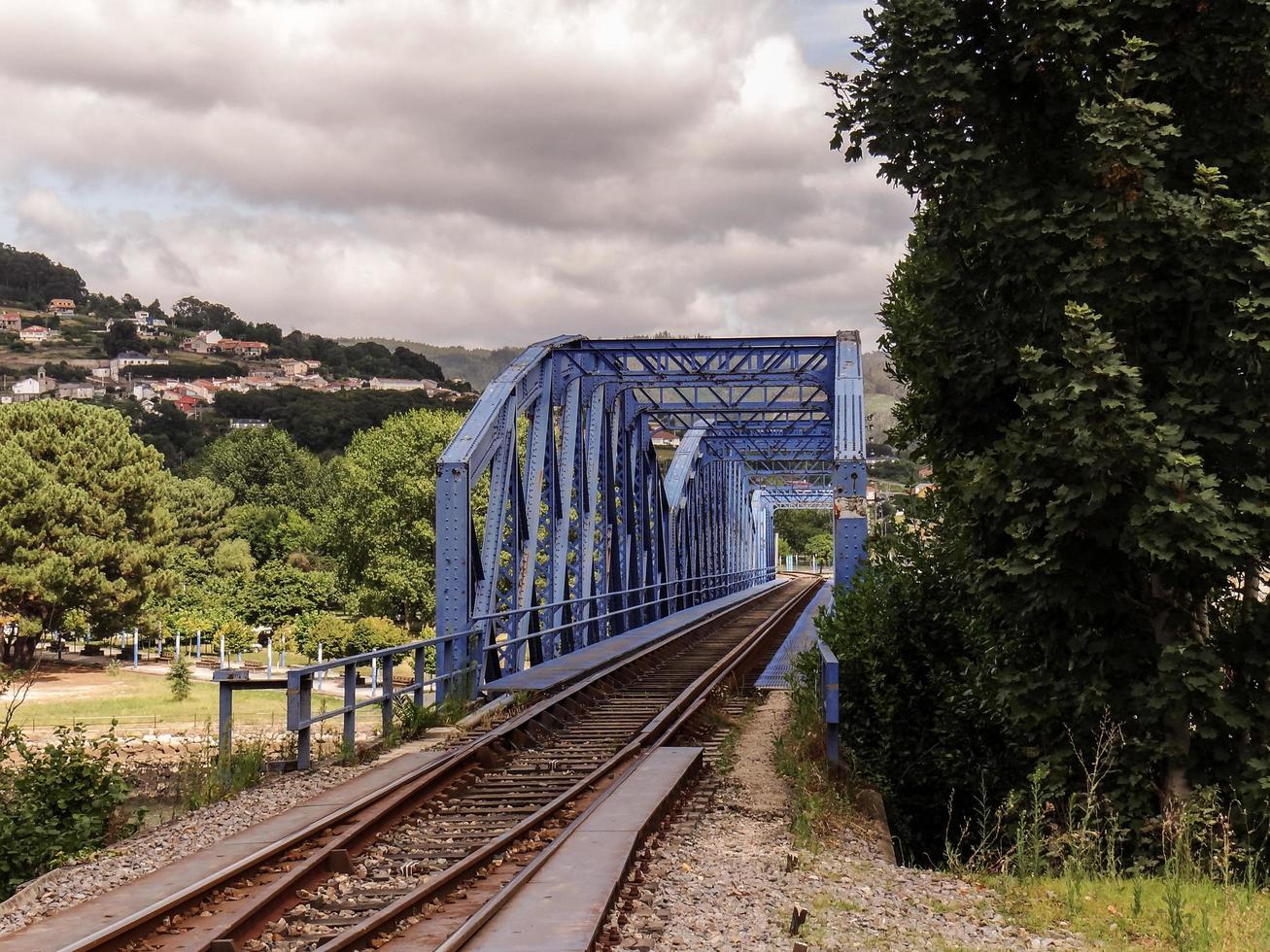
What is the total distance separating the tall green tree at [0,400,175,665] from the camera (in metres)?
43.4

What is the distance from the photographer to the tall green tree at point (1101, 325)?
823 cm

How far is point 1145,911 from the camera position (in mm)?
7078

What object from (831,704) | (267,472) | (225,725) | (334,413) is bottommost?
(225,725)

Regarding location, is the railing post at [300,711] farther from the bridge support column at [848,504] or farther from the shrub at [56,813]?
the bridge support column at [848,504]

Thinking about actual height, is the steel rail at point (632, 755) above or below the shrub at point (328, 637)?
above

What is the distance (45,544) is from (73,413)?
18.7 feet

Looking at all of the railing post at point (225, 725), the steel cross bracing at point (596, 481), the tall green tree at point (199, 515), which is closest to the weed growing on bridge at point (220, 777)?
the railing post at point (225, 725)

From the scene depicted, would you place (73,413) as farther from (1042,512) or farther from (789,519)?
(789,519)

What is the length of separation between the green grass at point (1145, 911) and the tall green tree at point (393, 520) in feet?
150

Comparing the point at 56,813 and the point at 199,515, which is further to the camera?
the point at 199,515

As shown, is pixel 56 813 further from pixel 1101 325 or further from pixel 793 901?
pixel 1101 325

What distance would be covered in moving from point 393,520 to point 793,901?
4830 centimetres

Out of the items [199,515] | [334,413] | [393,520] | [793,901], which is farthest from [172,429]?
[793,901]

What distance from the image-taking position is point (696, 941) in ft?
20.9
